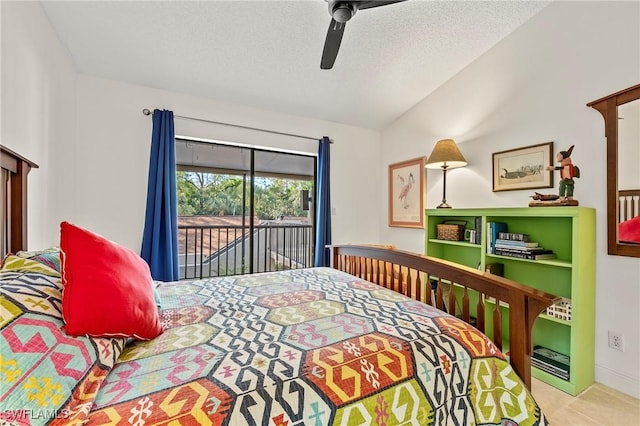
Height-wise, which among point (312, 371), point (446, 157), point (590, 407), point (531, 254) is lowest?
point (590, 407)

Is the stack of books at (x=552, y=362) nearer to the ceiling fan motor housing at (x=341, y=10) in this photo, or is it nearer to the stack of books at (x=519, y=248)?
the stack of books at (x=519, y=248)

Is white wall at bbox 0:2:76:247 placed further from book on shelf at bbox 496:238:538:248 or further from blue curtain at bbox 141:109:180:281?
book on shelf at bbox 496:238:538:248

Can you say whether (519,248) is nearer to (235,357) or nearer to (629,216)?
(629,216)

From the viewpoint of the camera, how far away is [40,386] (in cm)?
67

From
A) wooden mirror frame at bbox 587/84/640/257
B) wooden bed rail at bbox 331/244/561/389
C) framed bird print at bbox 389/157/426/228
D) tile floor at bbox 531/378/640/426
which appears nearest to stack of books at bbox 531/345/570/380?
tile floor at bbox 531/378/640/426

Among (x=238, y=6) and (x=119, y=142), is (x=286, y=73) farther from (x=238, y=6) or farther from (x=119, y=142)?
(x=119, y=142)

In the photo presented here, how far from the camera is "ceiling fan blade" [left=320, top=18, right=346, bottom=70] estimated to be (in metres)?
1.71

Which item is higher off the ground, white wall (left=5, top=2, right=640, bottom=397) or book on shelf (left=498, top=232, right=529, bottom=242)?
white wall (left=5, top=2, right=640, bottom=397)

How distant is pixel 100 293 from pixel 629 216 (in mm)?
2893

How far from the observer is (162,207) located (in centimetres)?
286

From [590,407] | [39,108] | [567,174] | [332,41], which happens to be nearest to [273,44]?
[332,41]

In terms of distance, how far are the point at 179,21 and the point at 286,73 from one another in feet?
3.31

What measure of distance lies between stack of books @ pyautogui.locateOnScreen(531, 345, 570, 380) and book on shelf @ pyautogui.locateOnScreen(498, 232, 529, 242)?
849mm

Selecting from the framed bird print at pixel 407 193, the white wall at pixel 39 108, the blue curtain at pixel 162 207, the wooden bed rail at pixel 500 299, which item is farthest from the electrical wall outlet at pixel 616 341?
the white wall at pixel 39 108
